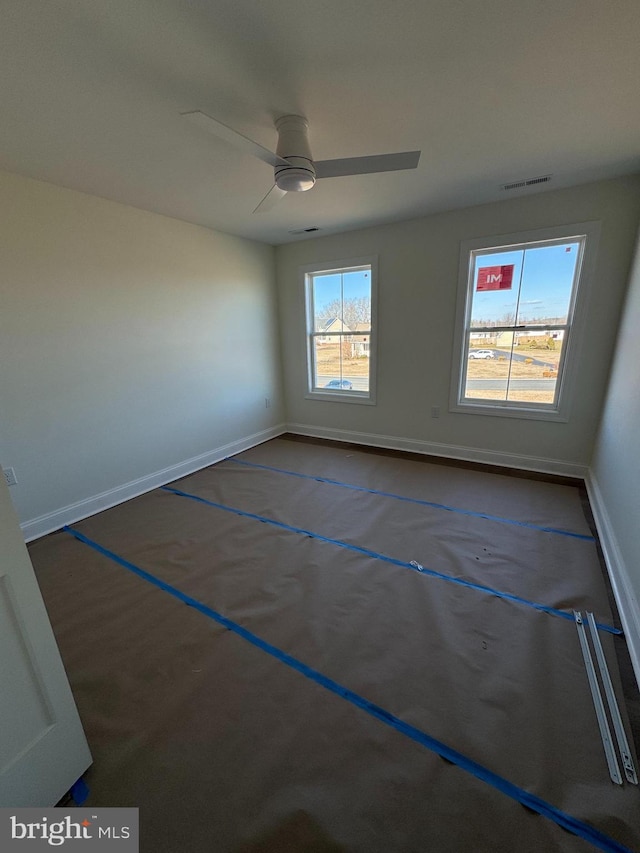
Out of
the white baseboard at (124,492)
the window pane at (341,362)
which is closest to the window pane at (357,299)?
the window pane at (341,362)

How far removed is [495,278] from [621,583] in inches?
111

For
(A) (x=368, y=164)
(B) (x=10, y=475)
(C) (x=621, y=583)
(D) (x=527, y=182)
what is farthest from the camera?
(D) (x=527, y=182)

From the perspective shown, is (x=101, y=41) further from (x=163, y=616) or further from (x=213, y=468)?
(x=213, y=468)

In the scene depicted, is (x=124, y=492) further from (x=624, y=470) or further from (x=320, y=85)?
(x=624, y=470)

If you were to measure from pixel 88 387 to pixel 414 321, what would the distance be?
3.31 m

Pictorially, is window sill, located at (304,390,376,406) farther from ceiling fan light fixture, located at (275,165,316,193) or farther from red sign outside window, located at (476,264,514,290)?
ceiling fan light fixture, located at (275,165,316,193)

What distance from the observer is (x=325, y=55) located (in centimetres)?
142

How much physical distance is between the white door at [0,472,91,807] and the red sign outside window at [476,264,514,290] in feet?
12.9

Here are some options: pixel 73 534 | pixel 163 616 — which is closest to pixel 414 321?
pixel 163 616

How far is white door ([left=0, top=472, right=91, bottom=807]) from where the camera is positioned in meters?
0.95

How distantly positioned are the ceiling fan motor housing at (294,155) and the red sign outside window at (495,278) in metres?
2.36

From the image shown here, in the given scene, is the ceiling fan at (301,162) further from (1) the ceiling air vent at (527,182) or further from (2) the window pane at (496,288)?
(2) the window pane at (496,288)

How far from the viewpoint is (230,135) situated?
1.51 m

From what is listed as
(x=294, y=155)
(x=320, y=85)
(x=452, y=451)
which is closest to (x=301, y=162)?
(x=294, y=155)
